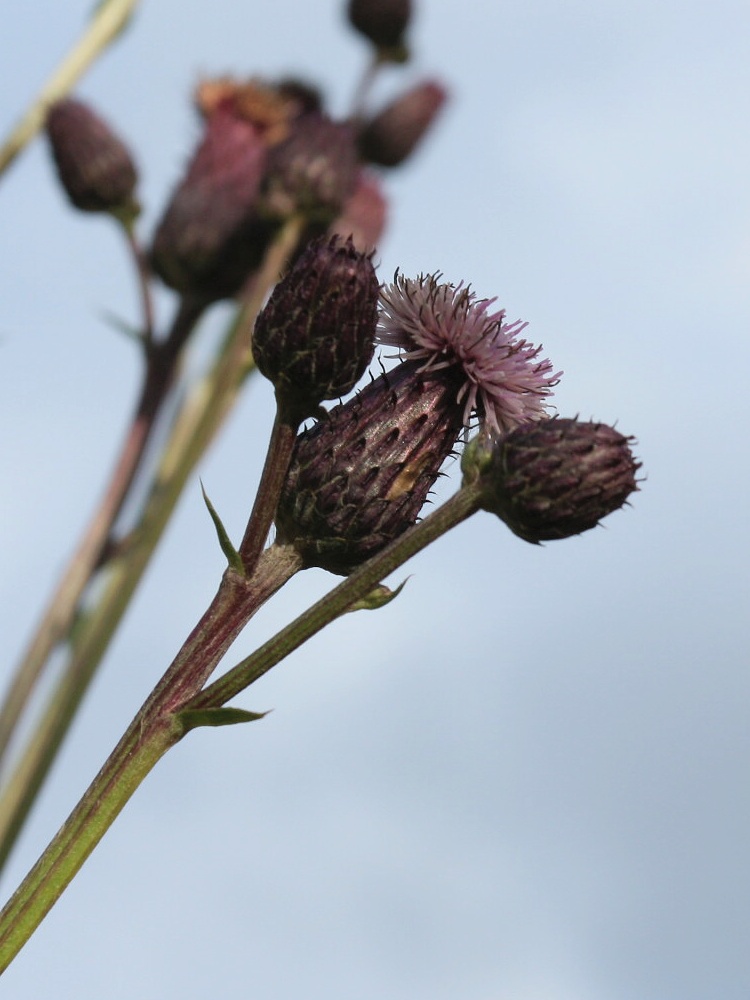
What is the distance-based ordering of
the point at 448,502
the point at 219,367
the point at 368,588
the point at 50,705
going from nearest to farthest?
the point at 368,588 < the point at 448,502 < the point at 50,705 < the point at 219,367

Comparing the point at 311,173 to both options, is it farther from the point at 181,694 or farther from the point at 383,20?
the point at 181,694

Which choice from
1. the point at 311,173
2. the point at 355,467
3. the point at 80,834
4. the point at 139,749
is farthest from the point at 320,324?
the point at 311,173

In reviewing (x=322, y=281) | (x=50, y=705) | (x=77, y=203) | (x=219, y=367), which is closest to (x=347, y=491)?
(x=322, y=281)

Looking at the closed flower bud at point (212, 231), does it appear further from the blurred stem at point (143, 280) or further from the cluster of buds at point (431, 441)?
the cluster of buds at point (431, 441)

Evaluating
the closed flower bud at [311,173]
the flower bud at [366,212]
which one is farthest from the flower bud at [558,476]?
the flower bud at [366,212]

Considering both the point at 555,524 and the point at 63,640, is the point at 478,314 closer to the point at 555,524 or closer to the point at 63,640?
the point at 555,524
